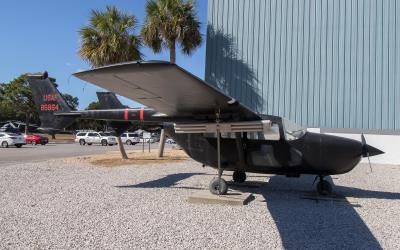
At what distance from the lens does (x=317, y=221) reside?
5.99 m

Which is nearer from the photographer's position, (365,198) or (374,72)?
(365,198)

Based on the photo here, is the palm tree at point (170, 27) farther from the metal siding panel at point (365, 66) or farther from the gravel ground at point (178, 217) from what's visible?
the gravel ground at point (178, 217)

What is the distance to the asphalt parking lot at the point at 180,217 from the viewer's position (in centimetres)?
475

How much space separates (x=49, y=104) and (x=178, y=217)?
23.7 ft

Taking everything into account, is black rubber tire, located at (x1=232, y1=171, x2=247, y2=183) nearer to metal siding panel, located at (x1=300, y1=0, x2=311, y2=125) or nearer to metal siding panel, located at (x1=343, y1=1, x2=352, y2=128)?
metal siding panel, located at (x1=300, y1=0, x2=311, y2=125)

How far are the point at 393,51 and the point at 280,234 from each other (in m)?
14.8

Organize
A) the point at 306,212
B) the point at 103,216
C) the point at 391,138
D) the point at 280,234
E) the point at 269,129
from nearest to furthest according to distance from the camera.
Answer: the point at 280,234 < the point at 103,216 < the point at 306,212 < the point at 269,129 < the point at 391,138

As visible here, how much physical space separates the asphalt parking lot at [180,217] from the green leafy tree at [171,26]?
1047 centimetres

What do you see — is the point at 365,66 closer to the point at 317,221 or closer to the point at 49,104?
the point at 317,221

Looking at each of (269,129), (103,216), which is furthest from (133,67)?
(269,129)

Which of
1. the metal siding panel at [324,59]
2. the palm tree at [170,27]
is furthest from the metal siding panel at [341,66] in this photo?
the palm tree at [170,27]

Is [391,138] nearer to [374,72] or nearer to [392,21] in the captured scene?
[374,72]

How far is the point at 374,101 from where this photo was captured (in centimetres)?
1677

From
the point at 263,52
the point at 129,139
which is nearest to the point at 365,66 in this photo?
the point at 263,52
